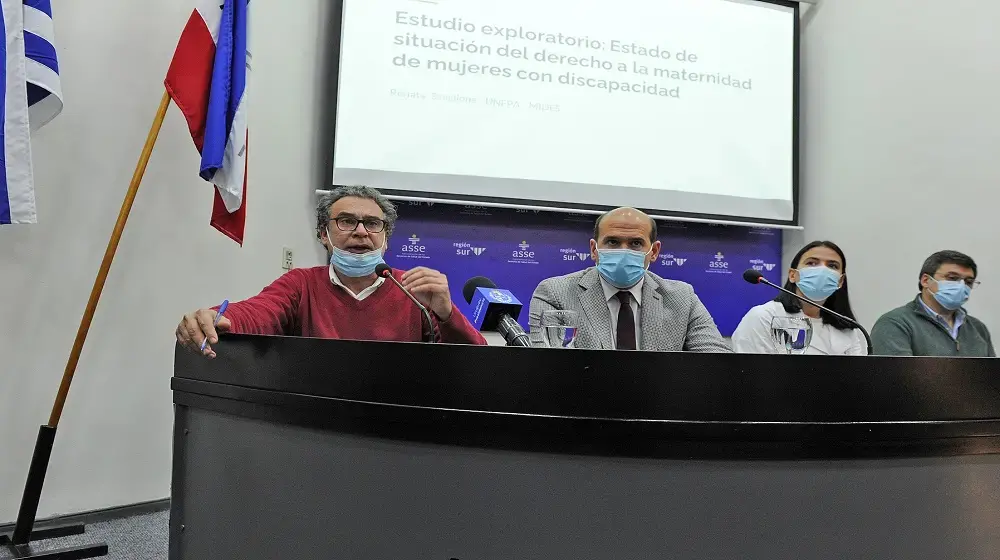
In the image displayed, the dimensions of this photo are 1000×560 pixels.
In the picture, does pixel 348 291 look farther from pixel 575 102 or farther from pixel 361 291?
pixel 575 102

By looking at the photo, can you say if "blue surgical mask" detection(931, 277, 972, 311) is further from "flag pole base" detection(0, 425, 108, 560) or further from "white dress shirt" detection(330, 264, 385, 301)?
"flag pole base" detection(0, 425, 108, 560)

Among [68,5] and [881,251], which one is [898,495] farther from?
[881,251]

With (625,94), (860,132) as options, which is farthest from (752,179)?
(625,94)

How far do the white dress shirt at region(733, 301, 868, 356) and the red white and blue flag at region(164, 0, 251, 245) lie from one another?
1853 mm

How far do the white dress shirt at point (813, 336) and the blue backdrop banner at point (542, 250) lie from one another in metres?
1.05

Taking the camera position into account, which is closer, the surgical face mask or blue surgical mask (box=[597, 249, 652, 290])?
the surgical face mask

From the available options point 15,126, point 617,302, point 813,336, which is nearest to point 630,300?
point 617,302

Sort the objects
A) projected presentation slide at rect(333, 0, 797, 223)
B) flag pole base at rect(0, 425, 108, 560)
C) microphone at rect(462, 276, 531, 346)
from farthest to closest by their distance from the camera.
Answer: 1. projected presentation slide at rect(333, 0, 797, 223)
2. flag pole base at rect(0, 425, 108, 560)
3. microphone at rect(462, 276, 531, 346)

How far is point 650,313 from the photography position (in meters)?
2.06

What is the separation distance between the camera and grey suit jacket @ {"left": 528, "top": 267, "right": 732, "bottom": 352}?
6.63ft

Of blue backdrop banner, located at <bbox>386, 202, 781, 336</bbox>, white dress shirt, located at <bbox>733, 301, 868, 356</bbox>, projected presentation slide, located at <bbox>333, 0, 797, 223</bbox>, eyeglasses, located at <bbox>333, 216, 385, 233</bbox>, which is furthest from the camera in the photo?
blue backdrop banner, located at <bbox>386, 202, 781, 336</bbox>

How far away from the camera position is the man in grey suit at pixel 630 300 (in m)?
2.04

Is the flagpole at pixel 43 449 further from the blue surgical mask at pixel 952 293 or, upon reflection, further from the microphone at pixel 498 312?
the blue surgical mask at pixel 952 293

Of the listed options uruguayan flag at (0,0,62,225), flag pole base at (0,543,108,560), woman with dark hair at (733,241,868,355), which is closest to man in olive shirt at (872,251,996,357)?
woman with dark hair at (733,241,868,355)
